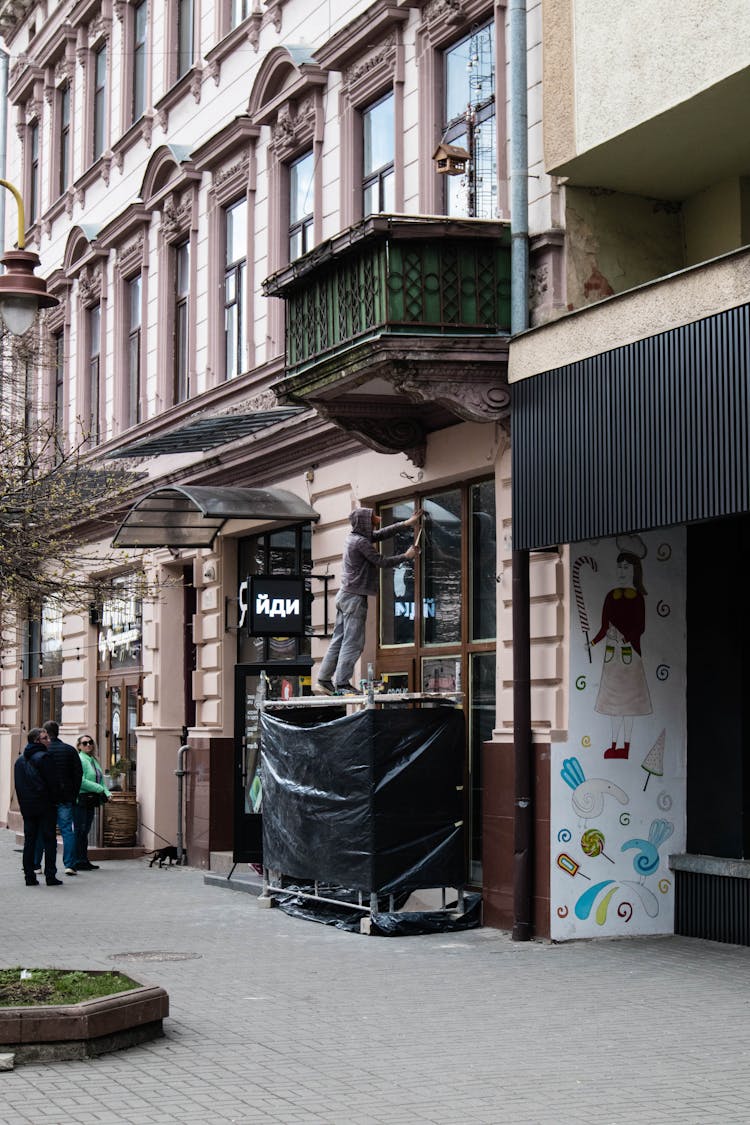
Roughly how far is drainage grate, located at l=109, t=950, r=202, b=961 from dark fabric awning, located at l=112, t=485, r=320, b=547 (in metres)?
6.35

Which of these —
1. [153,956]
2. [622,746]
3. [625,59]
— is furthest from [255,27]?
[153,956]

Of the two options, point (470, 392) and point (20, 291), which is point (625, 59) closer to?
point (470, 392)

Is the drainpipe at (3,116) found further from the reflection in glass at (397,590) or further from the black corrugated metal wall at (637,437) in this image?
the black corrugated metal wall at (637,437)

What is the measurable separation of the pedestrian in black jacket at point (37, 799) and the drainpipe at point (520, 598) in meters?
6.98

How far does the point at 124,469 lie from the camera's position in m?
24.5

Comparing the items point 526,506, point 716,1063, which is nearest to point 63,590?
point 526,506

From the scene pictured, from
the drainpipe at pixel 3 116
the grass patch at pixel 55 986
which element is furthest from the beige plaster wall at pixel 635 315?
the drainpipe at pixel 3 116

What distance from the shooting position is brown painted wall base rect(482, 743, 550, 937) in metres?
13.6

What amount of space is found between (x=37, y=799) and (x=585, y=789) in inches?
299

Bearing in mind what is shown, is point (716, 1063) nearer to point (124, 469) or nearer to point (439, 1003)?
point (439, 1003)

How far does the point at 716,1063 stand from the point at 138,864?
14450 mm

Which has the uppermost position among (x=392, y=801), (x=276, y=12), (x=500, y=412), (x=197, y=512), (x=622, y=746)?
(x=276, y=12)

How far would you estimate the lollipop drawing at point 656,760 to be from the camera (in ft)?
45.9

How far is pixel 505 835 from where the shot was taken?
14.2 metres
